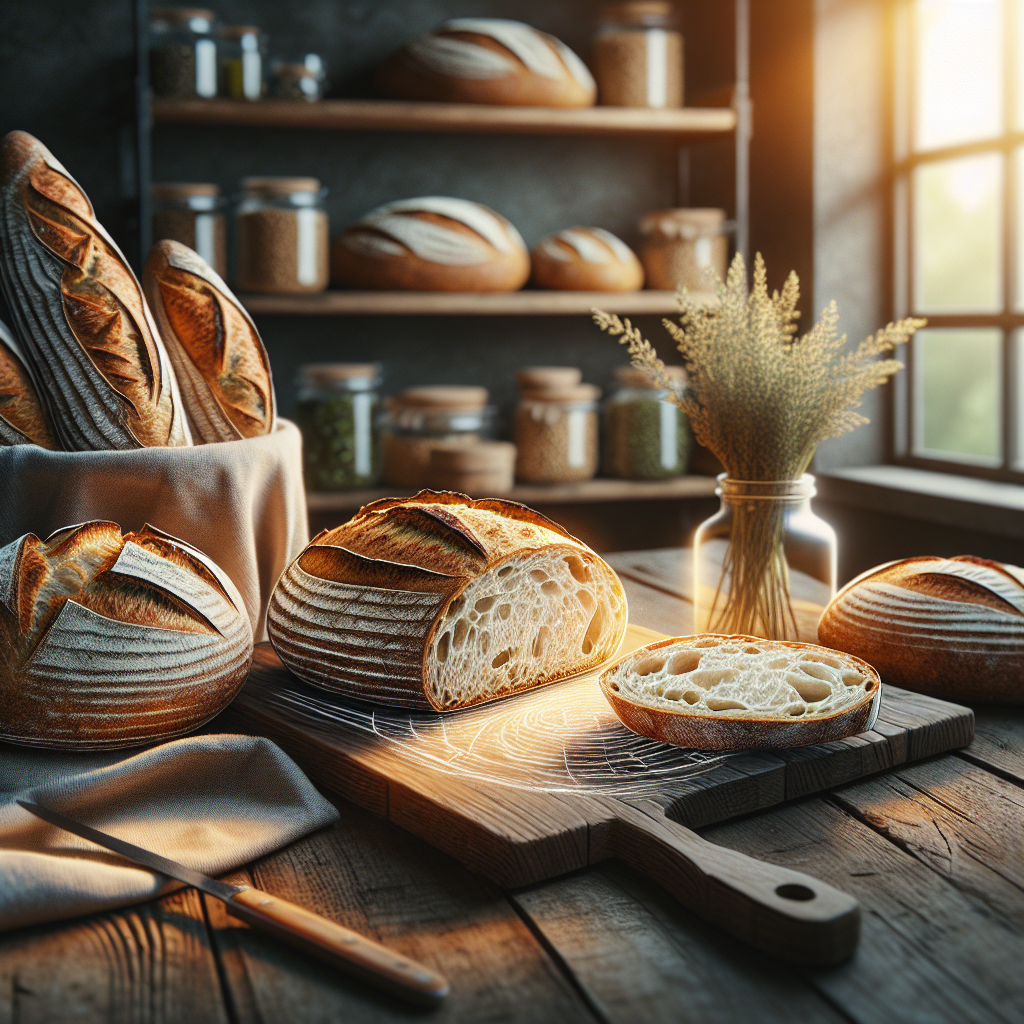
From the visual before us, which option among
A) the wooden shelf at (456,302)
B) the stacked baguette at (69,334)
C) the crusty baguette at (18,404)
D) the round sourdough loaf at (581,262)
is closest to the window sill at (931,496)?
the wooden shelf at (456,302)

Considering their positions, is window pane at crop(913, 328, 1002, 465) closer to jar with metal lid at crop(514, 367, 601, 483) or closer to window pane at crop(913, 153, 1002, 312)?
window pane at crop(913, 153, 1002, 312)

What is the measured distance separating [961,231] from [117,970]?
229 centimetres

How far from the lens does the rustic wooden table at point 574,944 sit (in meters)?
0.53

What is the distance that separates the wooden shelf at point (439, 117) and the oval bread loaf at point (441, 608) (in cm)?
139

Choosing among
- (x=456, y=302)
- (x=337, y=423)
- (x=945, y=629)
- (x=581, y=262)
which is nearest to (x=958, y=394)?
(x=581, y=262)

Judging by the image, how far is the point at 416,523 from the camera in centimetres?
95

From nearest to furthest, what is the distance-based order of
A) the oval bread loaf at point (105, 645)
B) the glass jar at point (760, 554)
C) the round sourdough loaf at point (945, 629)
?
1. the oval bread loaf at point (105, 645)
2. the round sourdough loaf at point (945, 629)
3. the glass jar at point (760, 554)

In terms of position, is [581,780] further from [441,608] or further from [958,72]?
[958,72]

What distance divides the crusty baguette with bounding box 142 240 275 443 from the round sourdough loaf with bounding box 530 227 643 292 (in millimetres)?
1255

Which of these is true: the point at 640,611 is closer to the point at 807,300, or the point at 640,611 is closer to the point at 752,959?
the point at 752,959

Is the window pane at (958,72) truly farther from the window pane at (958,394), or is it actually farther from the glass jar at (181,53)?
the glass jar at (181,53)

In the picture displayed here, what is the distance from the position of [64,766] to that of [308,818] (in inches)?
7.6

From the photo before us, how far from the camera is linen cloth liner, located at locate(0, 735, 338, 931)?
61 cm

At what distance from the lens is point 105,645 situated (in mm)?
779
